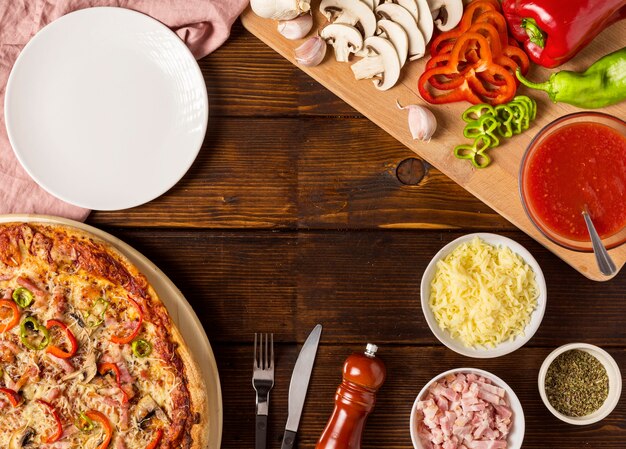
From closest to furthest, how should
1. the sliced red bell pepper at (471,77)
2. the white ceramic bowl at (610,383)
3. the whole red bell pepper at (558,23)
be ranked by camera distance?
the whole red bell pepper at (558,23) < the sliced red bell pepper at (471,77) < the white ceramic bowl at (610,383)

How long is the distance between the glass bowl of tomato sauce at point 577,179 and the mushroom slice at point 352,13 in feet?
3.20

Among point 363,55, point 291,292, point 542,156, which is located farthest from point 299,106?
point 542,156

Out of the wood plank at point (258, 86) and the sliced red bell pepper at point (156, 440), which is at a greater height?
the wood plank at point (258, 86)

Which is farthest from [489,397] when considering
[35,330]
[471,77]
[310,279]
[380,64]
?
[35,330]

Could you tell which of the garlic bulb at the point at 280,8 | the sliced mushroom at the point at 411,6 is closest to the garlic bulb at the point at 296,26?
the garlic bulb at the point at 280,8

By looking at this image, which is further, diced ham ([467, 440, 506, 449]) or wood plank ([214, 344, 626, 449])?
wood plank ([214, 344, 626, 449])

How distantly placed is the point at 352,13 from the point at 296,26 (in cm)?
28

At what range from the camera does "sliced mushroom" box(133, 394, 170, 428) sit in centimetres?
354

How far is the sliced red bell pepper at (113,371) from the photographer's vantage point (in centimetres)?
351

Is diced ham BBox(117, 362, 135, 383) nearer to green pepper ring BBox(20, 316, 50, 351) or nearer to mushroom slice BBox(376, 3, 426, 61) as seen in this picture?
green pepper ring BBox(20, 316, 50, 351)

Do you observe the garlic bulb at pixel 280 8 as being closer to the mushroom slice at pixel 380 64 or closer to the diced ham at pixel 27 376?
the mushroom slice at pixel 380 64

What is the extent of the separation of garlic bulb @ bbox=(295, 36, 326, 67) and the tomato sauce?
115 cm

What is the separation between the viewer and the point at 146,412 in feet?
11.6

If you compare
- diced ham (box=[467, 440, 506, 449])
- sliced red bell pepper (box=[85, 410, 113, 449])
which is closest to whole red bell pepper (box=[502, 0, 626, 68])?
diced ham (box=[467, 440, 506, 449])
